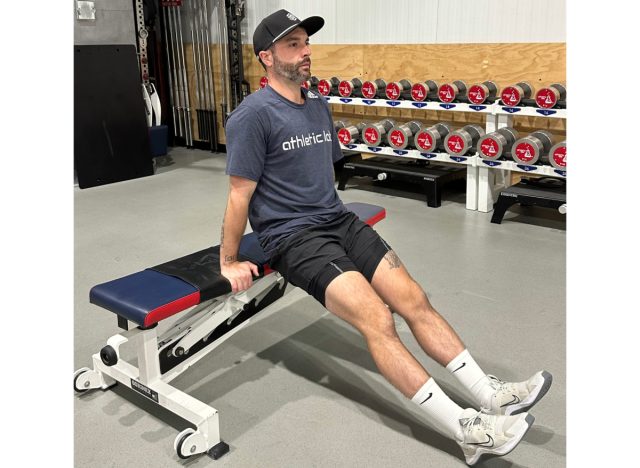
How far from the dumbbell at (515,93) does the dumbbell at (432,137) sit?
1.76ft

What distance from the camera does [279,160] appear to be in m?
2.32

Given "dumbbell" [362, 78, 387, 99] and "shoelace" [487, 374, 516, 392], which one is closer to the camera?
"shoelace" [487, 374, 516, 392]

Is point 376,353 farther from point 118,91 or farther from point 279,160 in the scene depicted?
point 118,91

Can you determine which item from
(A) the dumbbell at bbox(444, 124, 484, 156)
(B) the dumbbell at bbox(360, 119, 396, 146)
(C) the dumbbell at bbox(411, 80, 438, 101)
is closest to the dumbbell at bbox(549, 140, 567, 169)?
(A) the dumbbell at bbox(444, 124, 484, 156)

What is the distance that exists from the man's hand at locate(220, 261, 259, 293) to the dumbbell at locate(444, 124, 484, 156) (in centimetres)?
268

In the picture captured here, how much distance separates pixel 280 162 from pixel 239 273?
1.37ft

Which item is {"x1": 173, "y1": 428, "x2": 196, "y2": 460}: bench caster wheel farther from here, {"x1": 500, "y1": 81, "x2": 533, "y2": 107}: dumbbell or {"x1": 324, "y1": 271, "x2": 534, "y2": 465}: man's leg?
{"x1": 500, "y1": 81, "x2": 533, "y2": 107}: dumbbell

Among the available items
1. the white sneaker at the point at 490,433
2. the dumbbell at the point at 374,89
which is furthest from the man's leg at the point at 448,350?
the dumbbell at the point at 374,89

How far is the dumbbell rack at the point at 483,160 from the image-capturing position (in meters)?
4.32

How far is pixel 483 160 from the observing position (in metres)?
4.57

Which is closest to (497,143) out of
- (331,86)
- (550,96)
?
(550,96)

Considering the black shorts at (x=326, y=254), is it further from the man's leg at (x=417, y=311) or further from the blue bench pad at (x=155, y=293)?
the blue bench pad at (x=155, y=293)

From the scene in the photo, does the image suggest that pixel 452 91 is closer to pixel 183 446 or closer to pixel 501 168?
pixel 501 168

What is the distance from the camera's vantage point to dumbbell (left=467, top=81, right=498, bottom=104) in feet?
14.9
